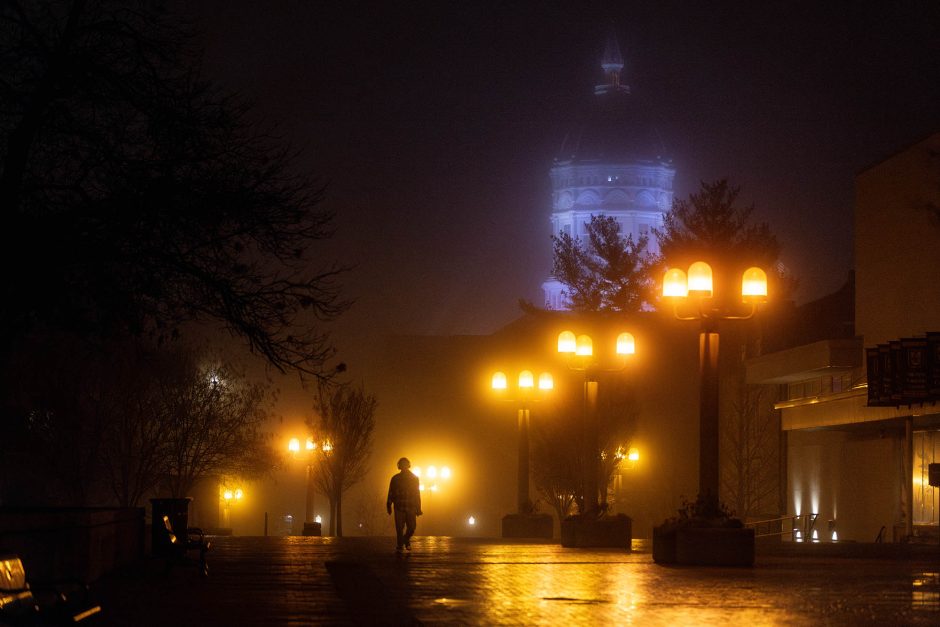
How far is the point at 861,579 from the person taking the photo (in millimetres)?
20547

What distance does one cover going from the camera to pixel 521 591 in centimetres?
1855

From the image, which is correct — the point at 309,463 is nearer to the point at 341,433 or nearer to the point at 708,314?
the point at 341,433

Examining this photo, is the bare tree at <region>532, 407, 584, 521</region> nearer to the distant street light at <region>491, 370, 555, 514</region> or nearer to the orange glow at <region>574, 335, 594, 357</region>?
the distant street light at <region>491, 370, 555, 514</region>

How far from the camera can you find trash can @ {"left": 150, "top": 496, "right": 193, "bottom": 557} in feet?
71.2

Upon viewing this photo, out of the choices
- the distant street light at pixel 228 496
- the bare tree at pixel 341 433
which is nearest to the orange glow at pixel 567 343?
the bare tree at pixel 341 433

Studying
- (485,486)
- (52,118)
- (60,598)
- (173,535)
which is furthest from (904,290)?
(485,486)

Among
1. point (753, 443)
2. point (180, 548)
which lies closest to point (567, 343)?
point (180, 548)

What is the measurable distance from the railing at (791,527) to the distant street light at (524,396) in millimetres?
17883

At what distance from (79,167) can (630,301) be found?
49.5 meters

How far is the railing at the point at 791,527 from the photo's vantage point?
190 ft

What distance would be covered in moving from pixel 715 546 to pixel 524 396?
1733 cm

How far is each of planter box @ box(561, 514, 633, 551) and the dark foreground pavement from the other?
3404mm

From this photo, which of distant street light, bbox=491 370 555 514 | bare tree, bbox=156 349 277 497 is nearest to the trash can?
distant street light, bbox=491 370 555 514

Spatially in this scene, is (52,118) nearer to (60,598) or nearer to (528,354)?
(60,598)
